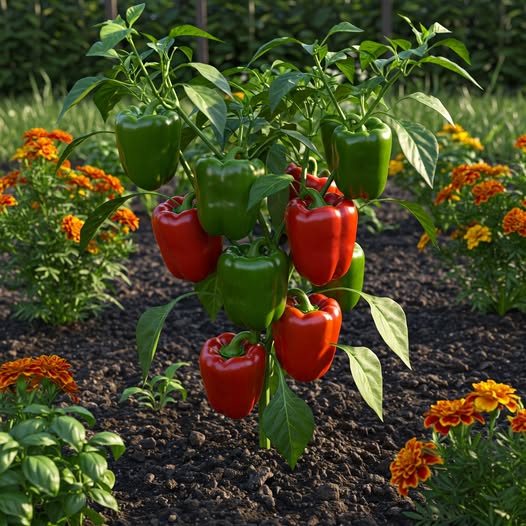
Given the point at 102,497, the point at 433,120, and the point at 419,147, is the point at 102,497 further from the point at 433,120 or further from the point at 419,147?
the point at 433,120

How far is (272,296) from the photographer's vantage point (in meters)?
2.28

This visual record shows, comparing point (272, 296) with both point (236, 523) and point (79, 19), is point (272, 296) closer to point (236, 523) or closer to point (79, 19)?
point (236, 523)

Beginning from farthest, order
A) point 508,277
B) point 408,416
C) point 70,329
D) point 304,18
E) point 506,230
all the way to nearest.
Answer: point 304,18
point 70,329
point 508,277
point 506,230
point 408,416

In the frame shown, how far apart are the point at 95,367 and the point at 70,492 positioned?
62.1 inches

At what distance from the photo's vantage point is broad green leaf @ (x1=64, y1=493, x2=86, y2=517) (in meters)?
1.96

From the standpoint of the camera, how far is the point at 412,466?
6.56 feet

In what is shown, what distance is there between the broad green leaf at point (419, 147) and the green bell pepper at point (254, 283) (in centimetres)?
46

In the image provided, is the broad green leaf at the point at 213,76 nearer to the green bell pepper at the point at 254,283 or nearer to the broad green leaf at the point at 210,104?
the broad green leaf at the point at 210,104

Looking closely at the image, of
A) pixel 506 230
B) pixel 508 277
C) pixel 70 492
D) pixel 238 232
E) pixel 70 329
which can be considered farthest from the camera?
pixel 70 329

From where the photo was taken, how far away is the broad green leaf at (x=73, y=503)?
1.96 meters

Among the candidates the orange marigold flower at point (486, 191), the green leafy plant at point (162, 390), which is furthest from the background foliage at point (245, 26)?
the green leafy plant at point (162, 390)

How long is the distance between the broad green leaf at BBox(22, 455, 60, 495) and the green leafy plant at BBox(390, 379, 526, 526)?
0.79 m

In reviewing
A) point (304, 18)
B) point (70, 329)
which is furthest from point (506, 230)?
point (304, 18)

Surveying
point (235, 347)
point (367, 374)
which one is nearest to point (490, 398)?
point (367, 374)
